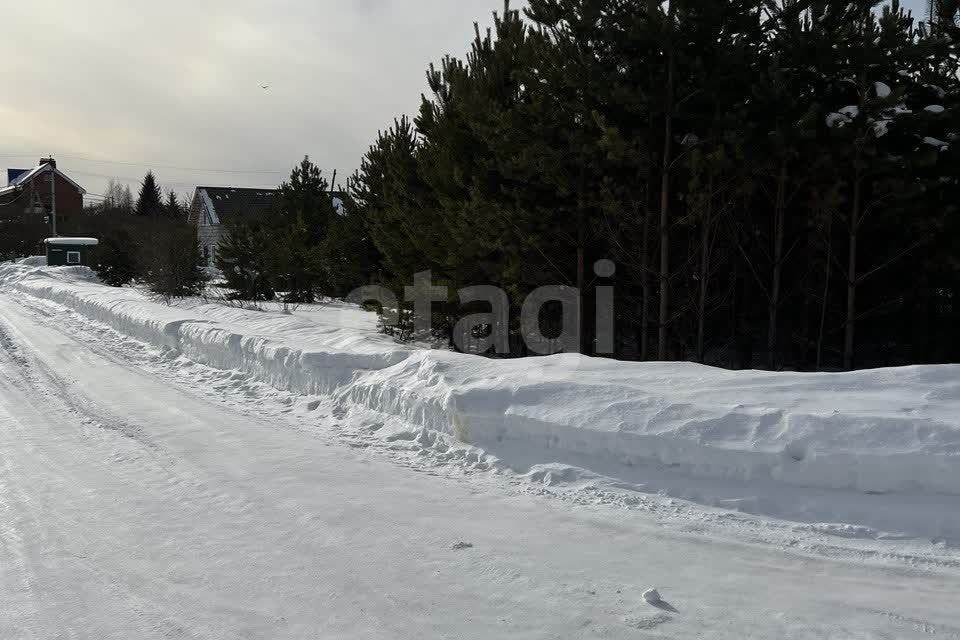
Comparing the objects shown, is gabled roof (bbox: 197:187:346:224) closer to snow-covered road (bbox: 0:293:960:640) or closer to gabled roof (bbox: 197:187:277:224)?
gabled roof (bbox: 197:187:277:224)

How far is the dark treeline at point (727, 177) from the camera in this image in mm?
10008

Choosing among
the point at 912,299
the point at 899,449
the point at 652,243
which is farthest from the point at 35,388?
the point at 912,299

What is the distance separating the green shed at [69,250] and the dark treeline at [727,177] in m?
34.9

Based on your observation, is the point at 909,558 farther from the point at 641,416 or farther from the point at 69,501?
the point at 69,501

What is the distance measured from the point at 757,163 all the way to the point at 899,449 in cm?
591

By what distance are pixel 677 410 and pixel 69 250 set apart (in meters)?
41.6

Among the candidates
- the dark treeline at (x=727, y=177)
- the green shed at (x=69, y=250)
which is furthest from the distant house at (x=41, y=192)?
the dark treeline at (x=727, y=177)

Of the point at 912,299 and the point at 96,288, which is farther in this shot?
the point at 96,288

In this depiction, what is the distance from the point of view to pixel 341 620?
347cm

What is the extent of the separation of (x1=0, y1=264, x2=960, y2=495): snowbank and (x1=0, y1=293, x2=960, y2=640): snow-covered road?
27.8 inches

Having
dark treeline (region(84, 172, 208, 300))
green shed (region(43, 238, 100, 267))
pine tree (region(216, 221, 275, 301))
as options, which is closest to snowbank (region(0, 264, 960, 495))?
pine tree (region(216, 221, 275, 301))

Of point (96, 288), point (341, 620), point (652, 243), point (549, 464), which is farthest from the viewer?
point (96, 288)

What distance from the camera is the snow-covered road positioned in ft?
11.3

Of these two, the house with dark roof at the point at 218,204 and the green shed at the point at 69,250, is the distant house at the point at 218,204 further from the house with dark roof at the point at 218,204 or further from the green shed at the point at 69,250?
the green shed at the point at 69,250
